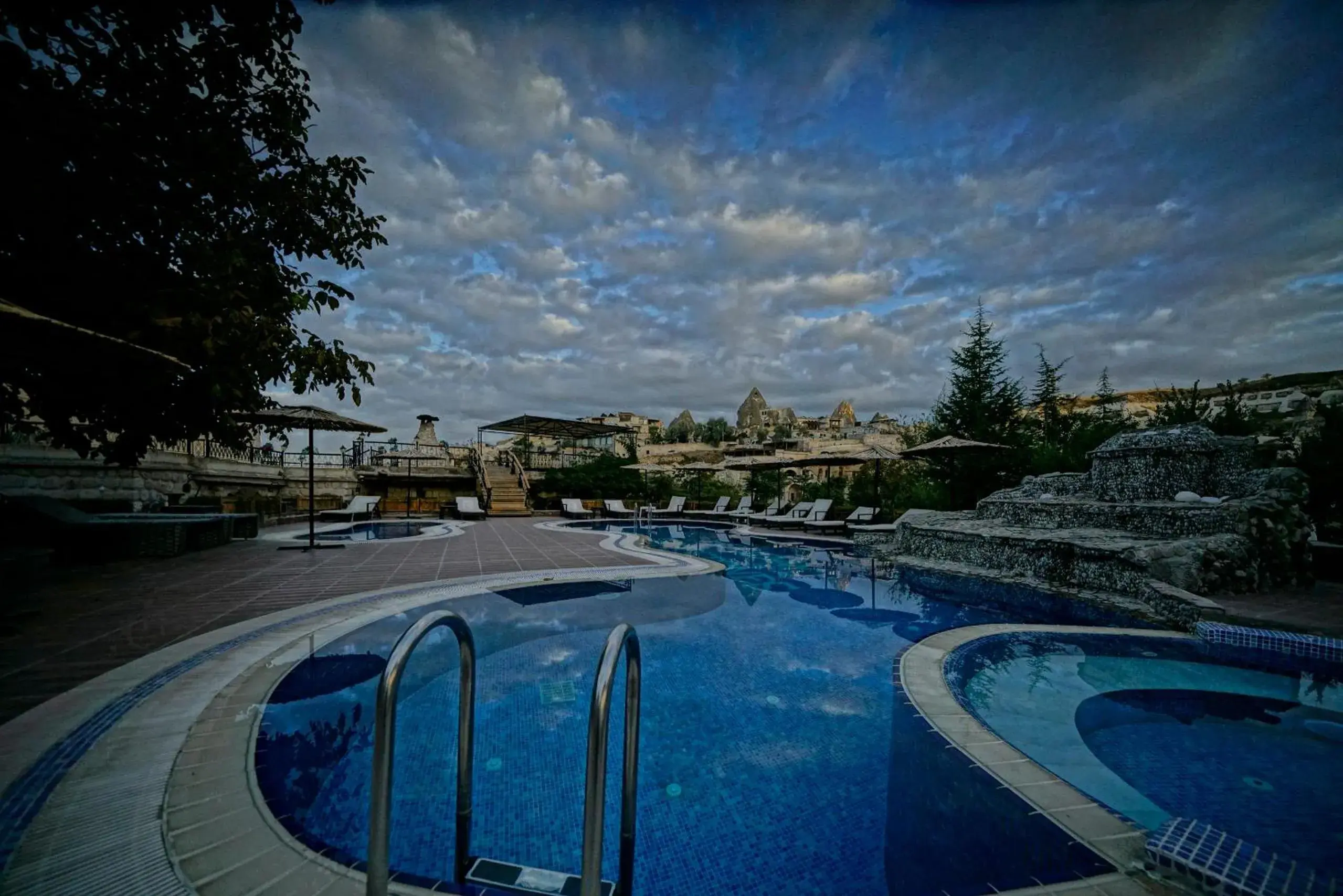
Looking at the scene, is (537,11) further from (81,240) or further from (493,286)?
(493,286)

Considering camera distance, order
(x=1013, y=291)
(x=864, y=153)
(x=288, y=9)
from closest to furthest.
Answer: (x=288, y=9), (x=864, y=153), (x=1013, y=291)

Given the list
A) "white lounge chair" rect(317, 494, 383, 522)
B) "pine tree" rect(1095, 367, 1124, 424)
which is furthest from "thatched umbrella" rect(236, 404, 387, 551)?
"pine tree" rect(1095, 367, 1124, 424)

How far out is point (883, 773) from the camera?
10.7ft

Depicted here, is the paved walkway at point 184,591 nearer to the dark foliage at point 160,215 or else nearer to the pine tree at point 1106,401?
the dark foliage at point 160,215

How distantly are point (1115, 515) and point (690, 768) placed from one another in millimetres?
10190

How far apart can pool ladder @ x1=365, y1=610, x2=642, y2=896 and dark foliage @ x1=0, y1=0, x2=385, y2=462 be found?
2.16 metres

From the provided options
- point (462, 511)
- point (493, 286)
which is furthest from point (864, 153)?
point (493, 286)

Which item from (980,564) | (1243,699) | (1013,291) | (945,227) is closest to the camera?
(1243,699)

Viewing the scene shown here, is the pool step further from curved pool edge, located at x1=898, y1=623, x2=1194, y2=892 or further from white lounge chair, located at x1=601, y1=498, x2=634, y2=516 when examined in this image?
white lounge chair, located at x1=601, y1=498, x2=634, y2=516

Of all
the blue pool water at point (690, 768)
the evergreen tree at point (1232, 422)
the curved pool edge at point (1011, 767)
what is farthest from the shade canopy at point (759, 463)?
the curved pool edge at point (1011, 767)

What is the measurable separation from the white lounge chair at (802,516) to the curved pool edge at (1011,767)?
11.0 metres

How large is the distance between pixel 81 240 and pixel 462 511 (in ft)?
57.7

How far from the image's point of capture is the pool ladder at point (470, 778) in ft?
4.85

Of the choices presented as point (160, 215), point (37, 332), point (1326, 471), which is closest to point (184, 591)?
point (160, 215)
